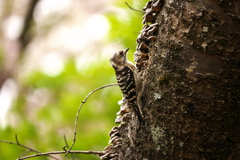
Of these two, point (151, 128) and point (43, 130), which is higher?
point (43, 130)

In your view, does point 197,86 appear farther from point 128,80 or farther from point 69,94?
point 69,94

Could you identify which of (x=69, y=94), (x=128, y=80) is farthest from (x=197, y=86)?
(x=69, y=94)

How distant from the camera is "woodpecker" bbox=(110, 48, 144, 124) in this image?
1.76 m

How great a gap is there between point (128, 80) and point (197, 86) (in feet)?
2.30

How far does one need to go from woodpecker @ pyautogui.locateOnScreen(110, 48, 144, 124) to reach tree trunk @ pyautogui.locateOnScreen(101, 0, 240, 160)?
0.16 meters

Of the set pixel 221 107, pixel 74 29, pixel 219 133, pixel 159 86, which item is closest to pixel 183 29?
pixel 159 86

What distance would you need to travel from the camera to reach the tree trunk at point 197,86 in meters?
1.47

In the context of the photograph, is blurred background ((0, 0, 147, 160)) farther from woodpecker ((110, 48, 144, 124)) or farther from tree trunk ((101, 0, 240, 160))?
tree trunk ((101, 0, 240, 160))

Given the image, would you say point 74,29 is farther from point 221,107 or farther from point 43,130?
point 221,107

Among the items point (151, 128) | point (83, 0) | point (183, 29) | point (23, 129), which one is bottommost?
point (151, 128)

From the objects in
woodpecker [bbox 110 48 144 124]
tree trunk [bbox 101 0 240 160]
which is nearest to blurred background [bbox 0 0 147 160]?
woodpecker [bbox 110 48 144 124]

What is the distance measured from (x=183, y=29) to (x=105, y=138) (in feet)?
5.67

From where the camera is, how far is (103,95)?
363cm

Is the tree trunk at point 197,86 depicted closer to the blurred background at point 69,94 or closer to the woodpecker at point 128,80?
the woodpecker at point 128,80
